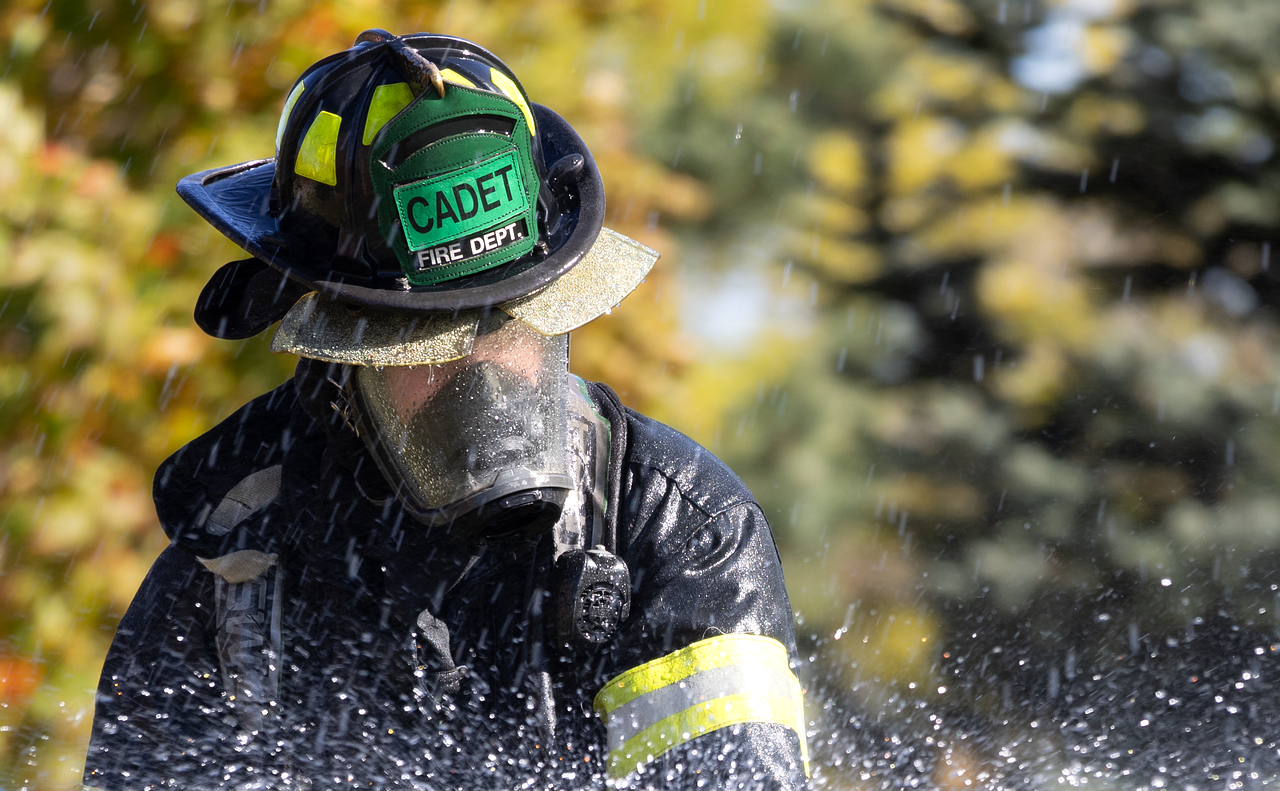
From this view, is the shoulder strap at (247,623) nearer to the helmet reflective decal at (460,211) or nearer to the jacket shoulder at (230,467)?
the jacket shoulder at (230,467)

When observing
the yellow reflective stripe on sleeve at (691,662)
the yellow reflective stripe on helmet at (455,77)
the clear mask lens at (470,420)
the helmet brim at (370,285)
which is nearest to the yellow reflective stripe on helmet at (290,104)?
the helmet brim at (370,285)

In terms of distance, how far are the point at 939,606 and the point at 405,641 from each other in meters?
4.44

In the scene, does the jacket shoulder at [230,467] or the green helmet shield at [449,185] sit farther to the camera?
the jacket shoulder at [230,467]

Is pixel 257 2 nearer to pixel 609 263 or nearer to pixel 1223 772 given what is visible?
pixel 609 263

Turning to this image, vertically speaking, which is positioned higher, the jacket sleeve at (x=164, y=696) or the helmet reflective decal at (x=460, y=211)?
the helmet reflective decal at (x=460, y=211)

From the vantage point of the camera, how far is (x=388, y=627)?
1.73 metres

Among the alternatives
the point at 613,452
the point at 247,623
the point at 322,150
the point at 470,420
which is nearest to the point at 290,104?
the point at 322,150

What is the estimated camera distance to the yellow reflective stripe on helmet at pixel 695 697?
1.49m

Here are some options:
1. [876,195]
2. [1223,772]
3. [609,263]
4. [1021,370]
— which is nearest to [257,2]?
[609,263]

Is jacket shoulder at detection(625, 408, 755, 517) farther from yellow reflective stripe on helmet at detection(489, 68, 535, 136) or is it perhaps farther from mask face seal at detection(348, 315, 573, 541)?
yellow reflective stripe on helmet at detection(489, 68, 535, 136)

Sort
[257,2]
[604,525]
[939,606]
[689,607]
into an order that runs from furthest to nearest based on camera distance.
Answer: [939,606], [257,2], [604,525], [689,607]

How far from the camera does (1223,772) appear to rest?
2246 mm

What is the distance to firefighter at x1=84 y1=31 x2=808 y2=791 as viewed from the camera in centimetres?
150

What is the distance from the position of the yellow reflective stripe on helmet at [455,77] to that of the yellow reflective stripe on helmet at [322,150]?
0.16 meters
